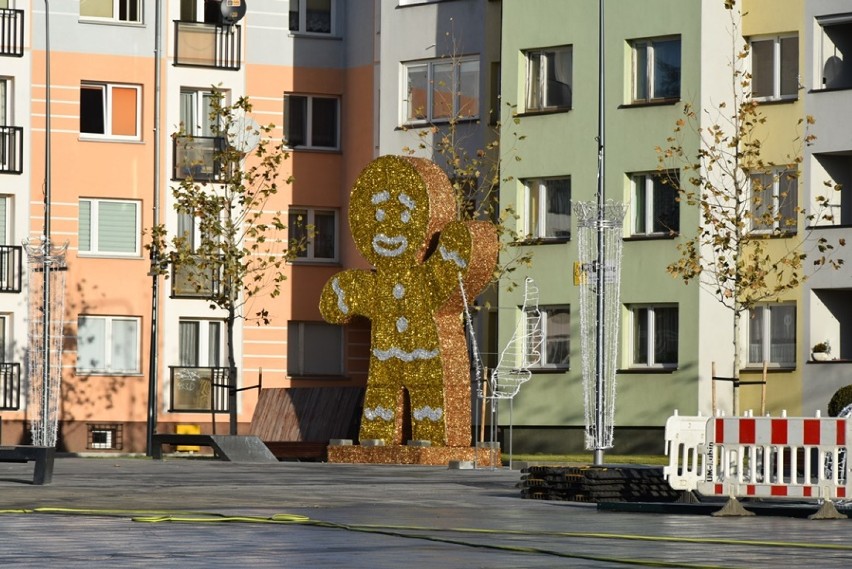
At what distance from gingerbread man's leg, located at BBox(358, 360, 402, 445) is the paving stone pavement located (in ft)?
35.9

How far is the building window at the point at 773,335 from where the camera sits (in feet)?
159

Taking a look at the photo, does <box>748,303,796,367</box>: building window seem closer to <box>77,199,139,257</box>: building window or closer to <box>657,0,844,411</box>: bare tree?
<box>657,0,844,411</box>: bare tree

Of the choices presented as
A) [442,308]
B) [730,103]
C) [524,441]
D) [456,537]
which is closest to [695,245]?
[730,103]

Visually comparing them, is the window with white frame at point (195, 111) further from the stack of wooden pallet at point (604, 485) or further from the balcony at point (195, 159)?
the stack of wooden pallet at point (604, 485)

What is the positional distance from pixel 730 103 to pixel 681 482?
26707 millimetres

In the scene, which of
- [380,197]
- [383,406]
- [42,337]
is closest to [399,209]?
[380,197]

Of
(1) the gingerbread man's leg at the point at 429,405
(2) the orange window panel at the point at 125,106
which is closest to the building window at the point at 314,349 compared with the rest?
(2) the orange window panel at the point at 125,106

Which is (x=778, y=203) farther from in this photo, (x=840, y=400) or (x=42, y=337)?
(x=42, y=337)

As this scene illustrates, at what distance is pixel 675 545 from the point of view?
15.8 meters

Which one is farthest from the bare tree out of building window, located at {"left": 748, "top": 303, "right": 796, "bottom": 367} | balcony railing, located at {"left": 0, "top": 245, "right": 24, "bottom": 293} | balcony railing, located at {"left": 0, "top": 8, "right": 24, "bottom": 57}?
balcony railing, located at {"left": 0, "top": 8, "right": 24, "bottom": 57}

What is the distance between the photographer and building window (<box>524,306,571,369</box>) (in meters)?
51.0

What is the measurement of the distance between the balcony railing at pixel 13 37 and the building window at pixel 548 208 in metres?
15.4

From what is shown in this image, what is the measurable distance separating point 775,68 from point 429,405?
51.0 feet

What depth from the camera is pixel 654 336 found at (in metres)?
49.7
